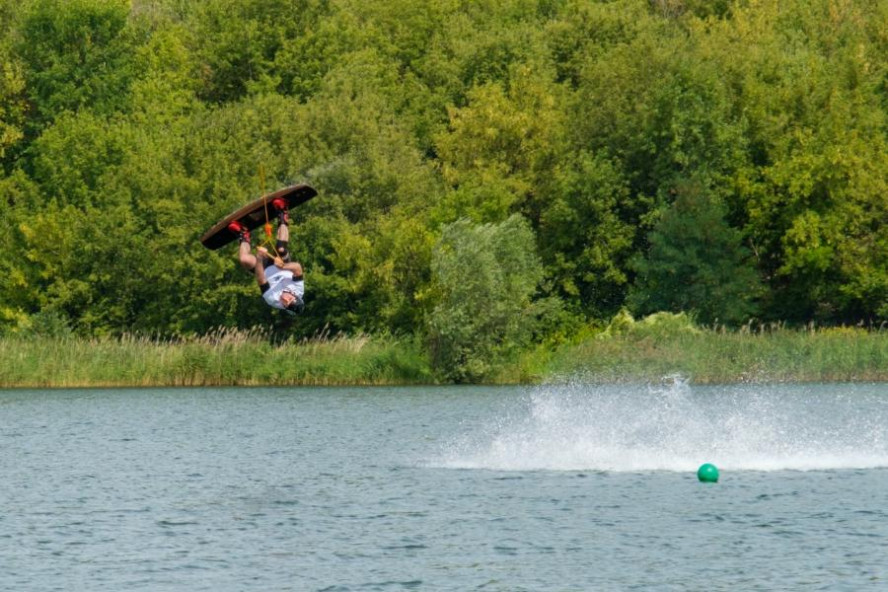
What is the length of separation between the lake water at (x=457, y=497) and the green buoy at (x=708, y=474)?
27 centimetres

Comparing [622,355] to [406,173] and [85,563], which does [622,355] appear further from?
[85,563]

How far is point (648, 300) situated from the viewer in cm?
6391

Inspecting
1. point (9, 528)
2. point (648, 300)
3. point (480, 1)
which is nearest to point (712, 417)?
point (9, 528)

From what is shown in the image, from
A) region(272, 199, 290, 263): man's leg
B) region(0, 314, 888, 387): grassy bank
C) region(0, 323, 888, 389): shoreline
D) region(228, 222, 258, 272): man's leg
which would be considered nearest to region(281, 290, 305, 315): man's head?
region(272, 199, 290, 263): man's leg

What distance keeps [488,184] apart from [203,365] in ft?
54.7

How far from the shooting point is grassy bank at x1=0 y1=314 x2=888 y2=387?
2101 inches

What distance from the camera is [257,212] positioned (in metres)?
28.8

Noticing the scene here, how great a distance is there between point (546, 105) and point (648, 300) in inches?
500

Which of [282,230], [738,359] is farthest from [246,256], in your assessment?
[738,359]

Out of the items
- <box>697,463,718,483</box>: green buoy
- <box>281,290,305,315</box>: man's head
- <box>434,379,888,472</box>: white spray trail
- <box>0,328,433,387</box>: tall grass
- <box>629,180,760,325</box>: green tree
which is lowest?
<box>0,328,433,387</box>: tall grass

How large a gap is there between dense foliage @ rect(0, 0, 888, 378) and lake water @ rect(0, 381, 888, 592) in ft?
55.8

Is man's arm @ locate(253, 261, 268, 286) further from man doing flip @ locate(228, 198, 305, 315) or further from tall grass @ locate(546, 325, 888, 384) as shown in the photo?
tall grass @ locate(546, 325, 888, 384)

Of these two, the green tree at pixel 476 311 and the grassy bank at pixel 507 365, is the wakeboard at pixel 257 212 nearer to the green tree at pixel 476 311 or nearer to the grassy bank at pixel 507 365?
the grassy bank at pixel 507 365

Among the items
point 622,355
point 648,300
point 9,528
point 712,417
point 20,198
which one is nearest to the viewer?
point 9,528
